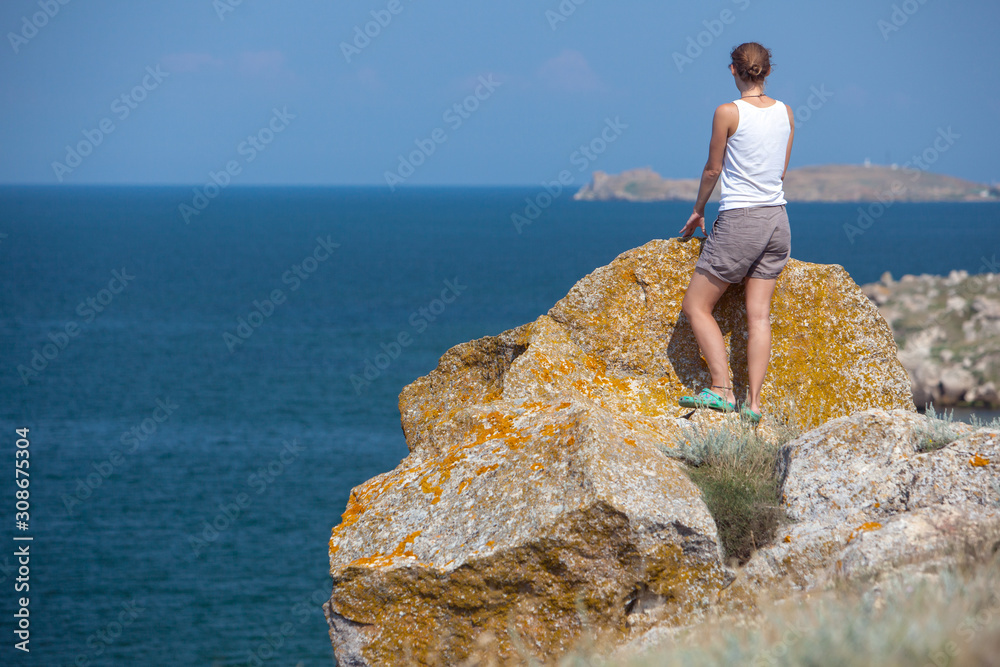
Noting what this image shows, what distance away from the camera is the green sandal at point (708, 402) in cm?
614

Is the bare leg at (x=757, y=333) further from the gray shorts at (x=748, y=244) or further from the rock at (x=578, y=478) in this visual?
Result: the rock at (x=578, y=478)

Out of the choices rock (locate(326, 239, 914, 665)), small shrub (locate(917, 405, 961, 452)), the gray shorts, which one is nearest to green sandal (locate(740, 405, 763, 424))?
rock (locate(326, 239, 914, 665))

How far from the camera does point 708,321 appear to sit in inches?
242

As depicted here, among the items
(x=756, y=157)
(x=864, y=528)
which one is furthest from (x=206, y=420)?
(x=864, y=528)

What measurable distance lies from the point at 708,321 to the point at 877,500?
1824mm

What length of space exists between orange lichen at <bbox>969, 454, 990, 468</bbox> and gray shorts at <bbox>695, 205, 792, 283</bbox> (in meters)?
1.96

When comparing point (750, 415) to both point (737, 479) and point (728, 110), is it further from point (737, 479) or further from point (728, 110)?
point (728, 110)

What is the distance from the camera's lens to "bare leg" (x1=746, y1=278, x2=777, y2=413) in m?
6.03

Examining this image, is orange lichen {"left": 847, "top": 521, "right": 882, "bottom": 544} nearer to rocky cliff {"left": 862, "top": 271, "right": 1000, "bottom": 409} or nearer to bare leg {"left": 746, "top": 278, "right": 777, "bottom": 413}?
bare leg {"left": 746, "top": 278, "right": 777, "bottom": 413}

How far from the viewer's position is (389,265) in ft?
334

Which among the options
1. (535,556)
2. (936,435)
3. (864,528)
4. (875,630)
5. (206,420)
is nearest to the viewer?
(875,630)

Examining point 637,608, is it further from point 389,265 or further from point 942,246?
point 942,246

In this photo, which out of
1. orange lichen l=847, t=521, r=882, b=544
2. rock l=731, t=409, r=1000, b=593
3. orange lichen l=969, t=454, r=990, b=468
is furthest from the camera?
orange lichen l=969, t=454, r=990, b=468

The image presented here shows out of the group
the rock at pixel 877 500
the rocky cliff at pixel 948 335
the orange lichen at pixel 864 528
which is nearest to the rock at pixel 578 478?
the rock at pixel 877 500
